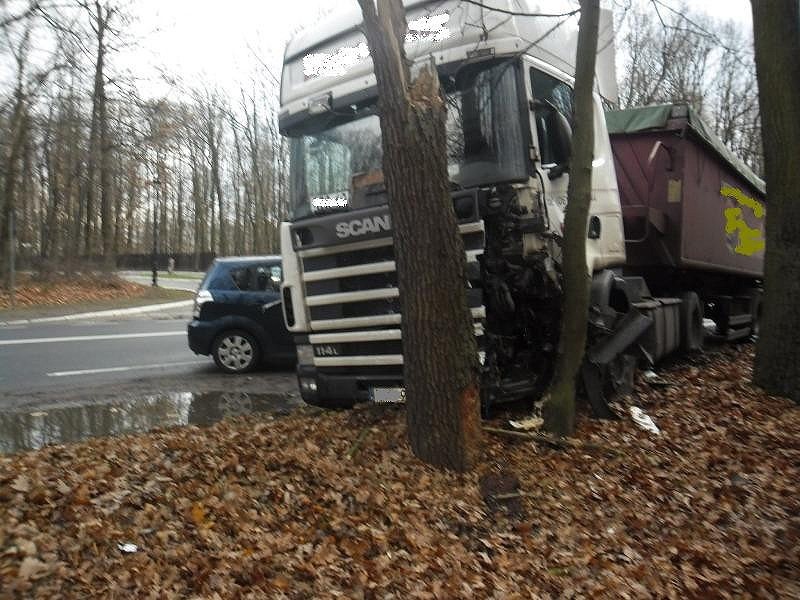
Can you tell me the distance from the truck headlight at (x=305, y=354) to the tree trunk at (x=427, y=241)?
1658mm

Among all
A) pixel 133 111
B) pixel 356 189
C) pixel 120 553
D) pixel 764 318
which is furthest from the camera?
pixel 133 111

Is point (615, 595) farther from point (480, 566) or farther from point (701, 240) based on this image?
point (701, 240)

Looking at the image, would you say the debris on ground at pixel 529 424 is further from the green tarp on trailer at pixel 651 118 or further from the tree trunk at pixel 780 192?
the green tarp on trailer at pixel 651 118

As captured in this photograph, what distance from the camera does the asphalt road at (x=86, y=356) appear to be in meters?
9.59

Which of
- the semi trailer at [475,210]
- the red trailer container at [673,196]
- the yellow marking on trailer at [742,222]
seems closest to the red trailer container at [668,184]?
the red trailer container at [673,196]

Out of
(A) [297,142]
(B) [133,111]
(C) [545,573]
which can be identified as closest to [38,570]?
(C) [545,573]

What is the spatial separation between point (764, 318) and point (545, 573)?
478 cm

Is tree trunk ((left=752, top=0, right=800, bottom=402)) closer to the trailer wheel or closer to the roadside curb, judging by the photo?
the trailer wheel

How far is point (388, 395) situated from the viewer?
571cm

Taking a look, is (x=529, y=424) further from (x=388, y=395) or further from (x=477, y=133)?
(x=477, y=133)

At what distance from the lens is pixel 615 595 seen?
11.6 ft

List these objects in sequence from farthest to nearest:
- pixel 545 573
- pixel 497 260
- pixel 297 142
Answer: pixel 297 142 < pixel 497 260 < pixel 545 573

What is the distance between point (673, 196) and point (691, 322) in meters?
1.82

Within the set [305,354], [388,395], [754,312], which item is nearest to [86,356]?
[305,354]
